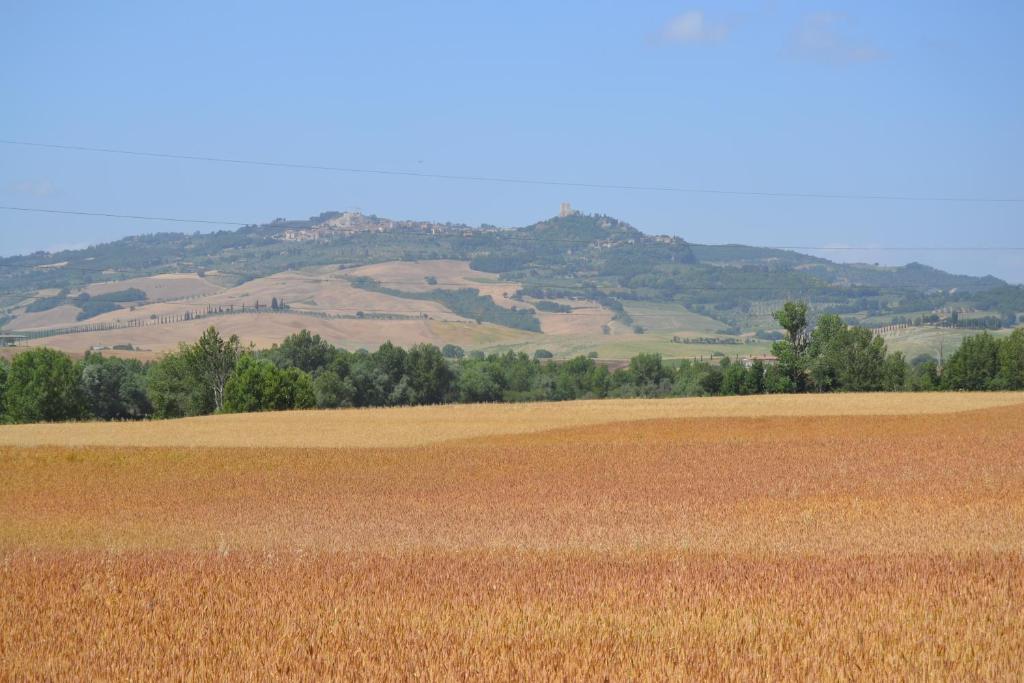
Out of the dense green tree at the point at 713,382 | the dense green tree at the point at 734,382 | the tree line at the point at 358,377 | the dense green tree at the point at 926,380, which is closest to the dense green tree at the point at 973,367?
the tree line at the point at 358,377

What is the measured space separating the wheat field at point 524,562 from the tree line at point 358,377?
62634 millimetres

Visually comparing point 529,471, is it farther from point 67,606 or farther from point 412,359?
point 412,359

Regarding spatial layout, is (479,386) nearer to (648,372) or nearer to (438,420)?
(648,372)

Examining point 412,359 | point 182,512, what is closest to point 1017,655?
point 182,512

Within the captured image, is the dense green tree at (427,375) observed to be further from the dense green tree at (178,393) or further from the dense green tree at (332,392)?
the dense green tree at (178,393)

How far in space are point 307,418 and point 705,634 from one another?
54.4m

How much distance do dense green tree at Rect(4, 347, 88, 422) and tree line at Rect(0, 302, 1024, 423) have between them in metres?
0.10

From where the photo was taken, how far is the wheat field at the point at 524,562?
28.8ft

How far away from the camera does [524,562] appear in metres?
13.9

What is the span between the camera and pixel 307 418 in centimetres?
6203

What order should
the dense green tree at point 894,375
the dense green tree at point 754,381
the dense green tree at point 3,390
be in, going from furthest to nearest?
the dense green tree at point 894,375, the dense green tree at point 754,381, the dense green tree at point 3,390

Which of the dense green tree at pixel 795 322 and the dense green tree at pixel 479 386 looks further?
the dense green tree at pixel 479 386

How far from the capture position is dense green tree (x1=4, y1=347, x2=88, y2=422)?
3962 inches

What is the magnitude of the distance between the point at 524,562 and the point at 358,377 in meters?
108
